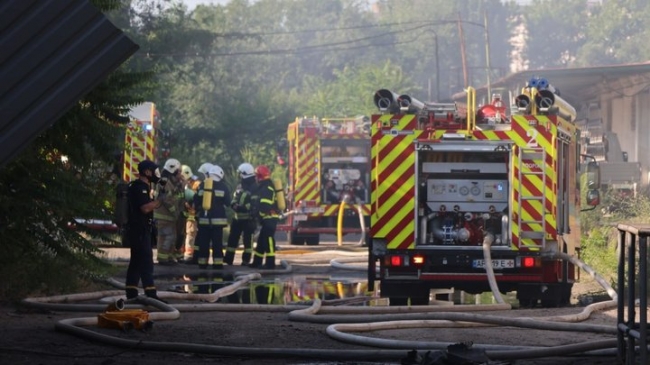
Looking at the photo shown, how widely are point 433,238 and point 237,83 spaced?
58758mm

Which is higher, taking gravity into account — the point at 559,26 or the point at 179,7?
the point at 559,26

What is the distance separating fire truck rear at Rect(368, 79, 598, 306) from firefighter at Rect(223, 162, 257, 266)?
5959mm

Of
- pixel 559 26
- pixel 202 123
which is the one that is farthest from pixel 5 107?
pixel 559 26

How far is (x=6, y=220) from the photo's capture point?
1051 centimetres

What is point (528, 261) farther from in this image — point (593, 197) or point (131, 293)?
point (131, 293)

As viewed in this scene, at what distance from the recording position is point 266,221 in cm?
1902

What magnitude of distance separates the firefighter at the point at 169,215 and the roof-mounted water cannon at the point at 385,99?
5.70 meters

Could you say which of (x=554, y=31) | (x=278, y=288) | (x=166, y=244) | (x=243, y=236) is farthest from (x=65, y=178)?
(x=554, y=31)

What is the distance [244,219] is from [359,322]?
9.33 metres

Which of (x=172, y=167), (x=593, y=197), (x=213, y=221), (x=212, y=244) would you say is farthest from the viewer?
(x=172, y=167)

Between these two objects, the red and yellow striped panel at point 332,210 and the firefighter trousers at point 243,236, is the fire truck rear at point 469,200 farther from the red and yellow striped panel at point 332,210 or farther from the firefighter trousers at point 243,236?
the red and yellow striped panel at point 332,210

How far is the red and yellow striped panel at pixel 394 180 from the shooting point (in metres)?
13.5

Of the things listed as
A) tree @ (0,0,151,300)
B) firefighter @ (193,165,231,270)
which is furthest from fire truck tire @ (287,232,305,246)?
tree @ (0,0,151,300)

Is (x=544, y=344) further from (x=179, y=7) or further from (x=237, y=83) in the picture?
(x=237, y=83)
